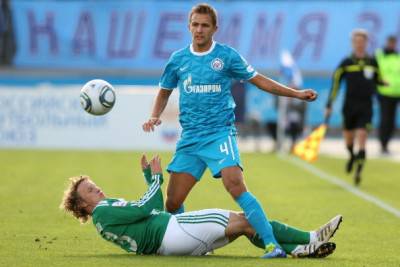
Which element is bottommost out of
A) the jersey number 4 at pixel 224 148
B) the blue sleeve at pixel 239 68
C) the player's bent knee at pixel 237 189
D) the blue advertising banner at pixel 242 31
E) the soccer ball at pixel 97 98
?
the blue advertising banner at pixel 242 31

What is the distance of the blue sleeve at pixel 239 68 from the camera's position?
10.1 meters

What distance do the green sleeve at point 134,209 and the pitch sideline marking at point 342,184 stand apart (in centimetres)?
474

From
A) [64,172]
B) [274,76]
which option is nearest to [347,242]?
[64,172]

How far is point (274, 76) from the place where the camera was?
34.7m

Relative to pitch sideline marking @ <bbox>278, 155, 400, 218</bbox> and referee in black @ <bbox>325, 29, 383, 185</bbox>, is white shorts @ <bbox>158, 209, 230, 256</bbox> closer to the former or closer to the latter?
pitch sideline marking @ <bbox>278, 155, 400, 218</bbox>

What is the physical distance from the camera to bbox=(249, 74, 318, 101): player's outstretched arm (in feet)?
32.6

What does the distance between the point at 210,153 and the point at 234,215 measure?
552mm

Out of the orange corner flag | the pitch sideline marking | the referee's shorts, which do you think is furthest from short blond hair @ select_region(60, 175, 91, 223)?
the orange corner flag

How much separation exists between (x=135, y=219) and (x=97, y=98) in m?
1.64

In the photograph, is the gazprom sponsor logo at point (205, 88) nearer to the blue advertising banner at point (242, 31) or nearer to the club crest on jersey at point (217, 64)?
the club crest on jersey at point (217, 64)

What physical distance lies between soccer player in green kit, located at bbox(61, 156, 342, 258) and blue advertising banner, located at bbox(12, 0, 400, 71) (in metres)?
26.5

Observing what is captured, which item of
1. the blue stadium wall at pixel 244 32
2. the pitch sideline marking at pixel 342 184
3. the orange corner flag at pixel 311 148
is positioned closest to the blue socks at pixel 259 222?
the pitch sideline marking at pixel 342 184

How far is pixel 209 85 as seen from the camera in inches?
399

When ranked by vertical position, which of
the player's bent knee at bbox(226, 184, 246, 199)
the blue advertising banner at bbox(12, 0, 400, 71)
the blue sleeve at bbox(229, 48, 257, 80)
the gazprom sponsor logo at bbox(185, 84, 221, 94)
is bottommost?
the blue advertising banner at bbox(12, 0, 400, 71)
